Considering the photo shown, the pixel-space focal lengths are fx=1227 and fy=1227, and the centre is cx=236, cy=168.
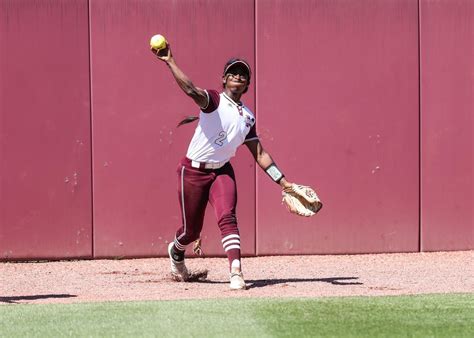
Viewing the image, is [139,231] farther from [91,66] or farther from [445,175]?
[445,175]

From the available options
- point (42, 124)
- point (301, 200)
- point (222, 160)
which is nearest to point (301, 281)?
point (301, 200)

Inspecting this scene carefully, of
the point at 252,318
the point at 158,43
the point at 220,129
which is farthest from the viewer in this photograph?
the point at 220,129

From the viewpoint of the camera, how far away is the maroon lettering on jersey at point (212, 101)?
9068mm

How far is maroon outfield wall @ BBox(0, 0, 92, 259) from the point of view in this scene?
1126 cm

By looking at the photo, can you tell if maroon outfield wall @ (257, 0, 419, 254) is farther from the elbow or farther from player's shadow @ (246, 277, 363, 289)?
the elbow

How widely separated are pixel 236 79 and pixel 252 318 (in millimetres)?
2340

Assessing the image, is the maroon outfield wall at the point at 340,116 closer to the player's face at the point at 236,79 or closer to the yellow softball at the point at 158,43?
the player's face at the point at 236,79

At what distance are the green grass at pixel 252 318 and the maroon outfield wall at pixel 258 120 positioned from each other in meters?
3.23

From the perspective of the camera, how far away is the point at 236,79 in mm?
9188

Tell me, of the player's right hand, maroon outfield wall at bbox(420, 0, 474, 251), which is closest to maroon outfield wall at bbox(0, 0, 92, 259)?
the player's right hand

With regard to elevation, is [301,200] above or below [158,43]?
below

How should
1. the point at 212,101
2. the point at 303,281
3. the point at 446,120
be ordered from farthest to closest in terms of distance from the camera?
1. the point at 446,120
2. the point at 303,281
3. the point at 212,101

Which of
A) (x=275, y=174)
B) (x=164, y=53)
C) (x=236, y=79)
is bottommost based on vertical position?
(x=275, y=174)

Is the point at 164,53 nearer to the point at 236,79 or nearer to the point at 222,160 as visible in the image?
the point at 236,79
